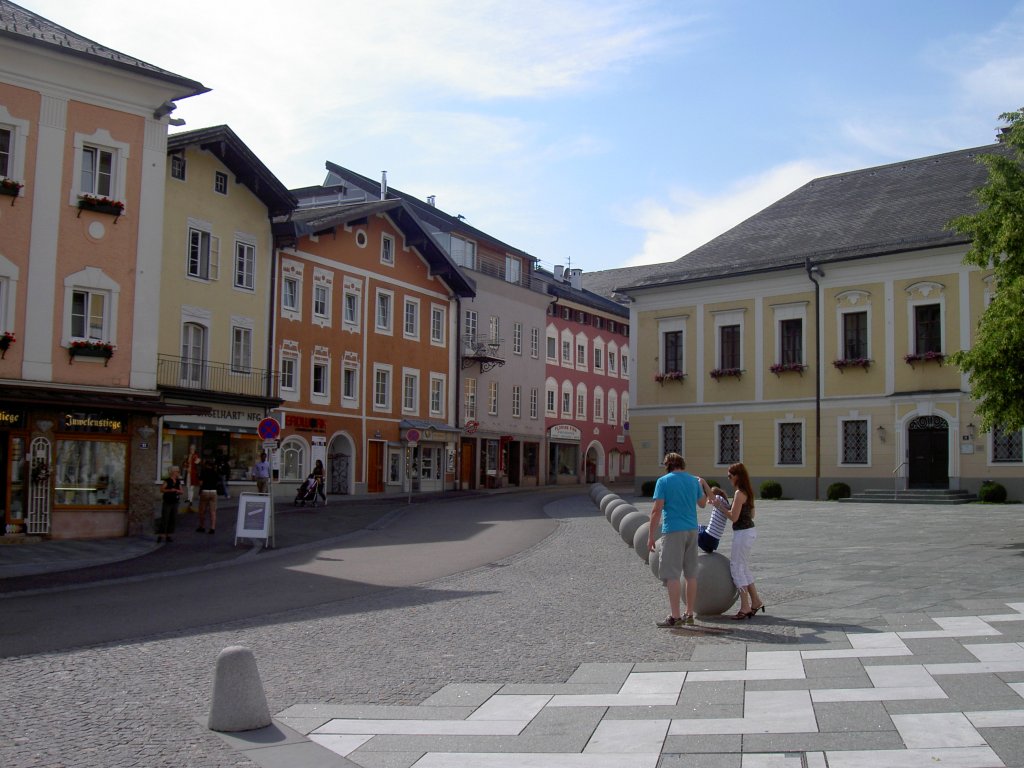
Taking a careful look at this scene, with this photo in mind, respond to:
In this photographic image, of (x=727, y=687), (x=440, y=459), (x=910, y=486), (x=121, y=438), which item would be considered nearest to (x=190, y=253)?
(x=121, y=438)

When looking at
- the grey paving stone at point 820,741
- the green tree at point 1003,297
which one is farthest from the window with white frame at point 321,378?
the grey paving stone at point 820,741

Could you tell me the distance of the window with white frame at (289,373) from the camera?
41.5m

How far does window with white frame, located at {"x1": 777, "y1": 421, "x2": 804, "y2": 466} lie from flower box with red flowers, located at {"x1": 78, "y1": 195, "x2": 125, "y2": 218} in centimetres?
2522

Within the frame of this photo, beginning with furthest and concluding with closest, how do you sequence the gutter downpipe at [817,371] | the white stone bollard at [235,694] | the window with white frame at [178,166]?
the gutter downpipe at [817,371]
the window with white frame at [178,166]
the white stone bollard at [235,694]

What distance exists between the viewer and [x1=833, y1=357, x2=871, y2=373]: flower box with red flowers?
39.9 metres

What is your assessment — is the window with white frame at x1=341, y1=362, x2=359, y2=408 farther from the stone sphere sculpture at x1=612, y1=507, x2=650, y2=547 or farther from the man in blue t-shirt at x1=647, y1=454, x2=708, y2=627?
the man in blue t-shirt at x1=647, y1=454, x2=708, y2=627

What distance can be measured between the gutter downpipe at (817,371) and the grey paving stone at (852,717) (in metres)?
34.0

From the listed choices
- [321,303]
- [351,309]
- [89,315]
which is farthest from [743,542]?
[351,309]

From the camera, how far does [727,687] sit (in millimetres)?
8586

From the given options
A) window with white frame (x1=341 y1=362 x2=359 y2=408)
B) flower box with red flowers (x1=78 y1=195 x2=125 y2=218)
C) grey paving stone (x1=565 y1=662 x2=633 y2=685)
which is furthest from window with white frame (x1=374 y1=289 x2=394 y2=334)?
grey paving stone (x1=565 y1=662 x2=633 y2=685)

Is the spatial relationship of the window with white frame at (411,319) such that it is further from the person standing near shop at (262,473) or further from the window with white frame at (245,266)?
the person standing near shop at (262,473)

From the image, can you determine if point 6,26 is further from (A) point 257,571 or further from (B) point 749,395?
(B) point 749,395

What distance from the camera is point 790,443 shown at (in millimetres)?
41844

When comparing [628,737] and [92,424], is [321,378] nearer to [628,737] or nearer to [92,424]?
[92,424]
